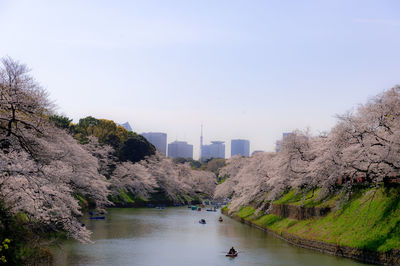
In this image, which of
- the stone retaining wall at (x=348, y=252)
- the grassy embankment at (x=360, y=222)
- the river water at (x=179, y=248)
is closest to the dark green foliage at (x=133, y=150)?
the river water at (x=179, y=248)

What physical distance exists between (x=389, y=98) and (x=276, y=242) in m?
16.3

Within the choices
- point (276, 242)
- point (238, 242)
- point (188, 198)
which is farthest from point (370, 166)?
point (188, 198)

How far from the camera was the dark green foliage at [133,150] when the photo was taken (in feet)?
294

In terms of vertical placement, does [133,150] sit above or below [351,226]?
above

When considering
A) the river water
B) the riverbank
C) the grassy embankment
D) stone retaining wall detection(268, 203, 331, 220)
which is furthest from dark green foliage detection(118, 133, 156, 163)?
the grassy embankment

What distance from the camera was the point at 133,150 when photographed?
9062cm

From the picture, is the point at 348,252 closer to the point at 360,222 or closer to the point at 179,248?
Answer: the point at 360,222

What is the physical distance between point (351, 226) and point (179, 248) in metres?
14.0

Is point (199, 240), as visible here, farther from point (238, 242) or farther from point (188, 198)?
point (188, 198)

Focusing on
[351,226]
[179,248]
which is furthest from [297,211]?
[179,248]

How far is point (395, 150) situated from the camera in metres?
24.2

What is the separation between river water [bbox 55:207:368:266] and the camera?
27469 millimetres

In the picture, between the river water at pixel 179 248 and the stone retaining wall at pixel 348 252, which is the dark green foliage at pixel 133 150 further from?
the stone retaining wall at pixel 348 252

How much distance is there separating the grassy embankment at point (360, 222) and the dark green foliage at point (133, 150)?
187 feet
